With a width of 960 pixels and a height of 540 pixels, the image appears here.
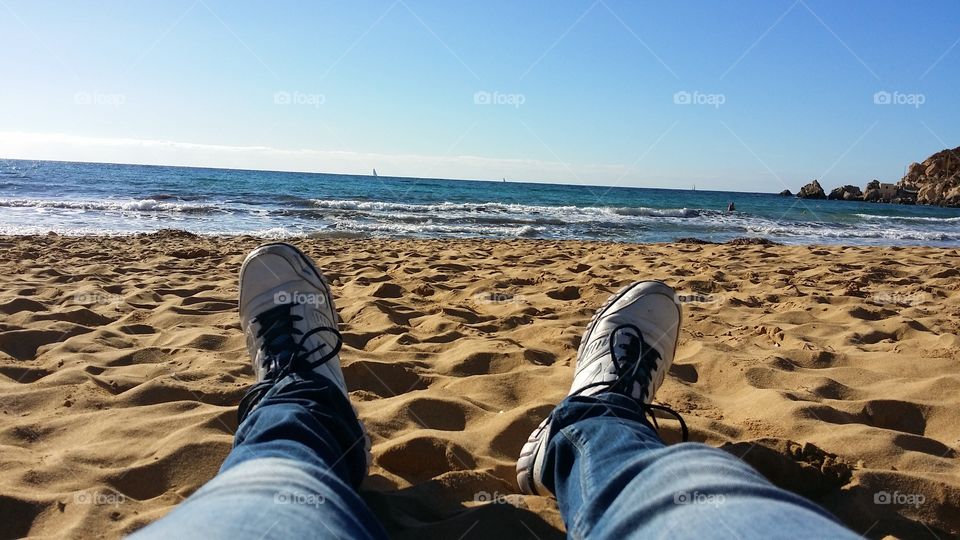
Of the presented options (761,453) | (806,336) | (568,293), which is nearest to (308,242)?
(568,293)

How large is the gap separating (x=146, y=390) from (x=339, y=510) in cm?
140

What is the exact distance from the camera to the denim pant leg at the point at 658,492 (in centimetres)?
84

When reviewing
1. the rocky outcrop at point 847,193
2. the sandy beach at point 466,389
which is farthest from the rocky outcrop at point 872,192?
the sandy beach at point 466,389

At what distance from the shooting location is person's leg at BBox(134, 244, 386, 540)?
2.82 ft

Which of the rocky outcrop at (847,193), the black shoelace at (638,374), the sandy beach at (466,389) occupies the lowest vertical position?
the sandy beach at (466,389)

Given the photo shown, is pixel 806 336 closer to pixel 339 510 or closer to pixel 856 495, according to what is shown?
A: pixel 856 495

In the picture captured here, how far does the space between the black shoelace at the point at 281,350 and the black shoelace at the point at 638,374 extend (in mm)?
745

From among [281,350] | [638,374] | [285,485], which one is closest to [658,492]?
[285,485]

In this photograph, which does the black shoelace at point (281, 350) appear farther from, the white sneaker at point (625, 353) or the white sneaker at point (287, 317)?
the white sneaker at point (625, 353)

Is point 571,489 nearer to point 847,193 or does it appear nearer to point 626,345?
point 626,345

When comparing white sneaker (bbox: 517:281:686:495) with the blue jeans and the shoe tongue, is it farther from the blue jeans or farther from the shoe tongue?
the blue jeans

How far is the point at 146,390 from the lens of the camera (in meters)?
2.02

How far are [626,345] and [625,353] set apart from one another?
5cm

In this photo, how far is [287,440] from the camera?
3.84 feet
